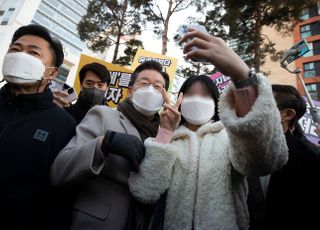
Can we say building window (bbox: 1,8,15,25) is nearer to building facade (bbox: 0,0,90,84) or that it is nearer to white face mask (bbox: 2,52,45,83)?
building facade (bbox: 0,0,90,84)

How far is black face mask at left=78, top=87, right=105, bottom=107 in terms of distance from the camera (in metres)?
2.53

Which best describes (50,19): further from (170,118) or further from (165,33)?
(170,118)

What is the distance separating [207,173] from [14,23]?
128ft

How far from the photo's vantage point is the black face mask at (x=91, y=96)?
99.5 inches

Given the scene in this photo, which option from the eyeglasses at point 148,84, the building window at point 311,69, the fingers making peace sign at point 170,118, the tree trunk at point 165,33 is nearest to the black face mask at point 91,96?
the eyeglasses at point 148,84

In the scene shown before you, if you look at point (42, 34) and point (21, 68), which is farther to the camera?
point (42, 34)

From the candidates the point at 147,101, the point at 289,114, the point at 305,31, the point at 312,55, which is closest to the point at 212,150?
the point at 147,101

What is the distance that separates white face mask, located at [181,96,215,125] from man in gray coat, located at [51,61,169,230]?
1.00 feet

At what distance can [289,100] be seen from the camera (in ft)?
6.46

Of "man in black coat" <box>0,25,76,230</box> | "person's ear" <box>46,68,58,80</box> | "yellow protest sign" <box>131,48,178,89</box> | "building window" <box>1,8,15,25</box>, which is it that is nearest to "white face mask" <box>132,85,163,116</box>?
"man in black coat" <box>0,25,76,230</box>

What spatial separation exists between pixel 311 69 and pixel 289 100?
26.7 m

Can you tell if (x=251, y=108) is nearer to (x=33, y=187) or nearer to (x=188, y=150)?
(x=188, y=150)

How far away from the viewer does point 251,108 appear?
3.18 feet

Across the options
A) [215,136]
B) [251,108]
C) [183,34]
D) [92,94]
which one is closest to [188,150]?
[215,136]
